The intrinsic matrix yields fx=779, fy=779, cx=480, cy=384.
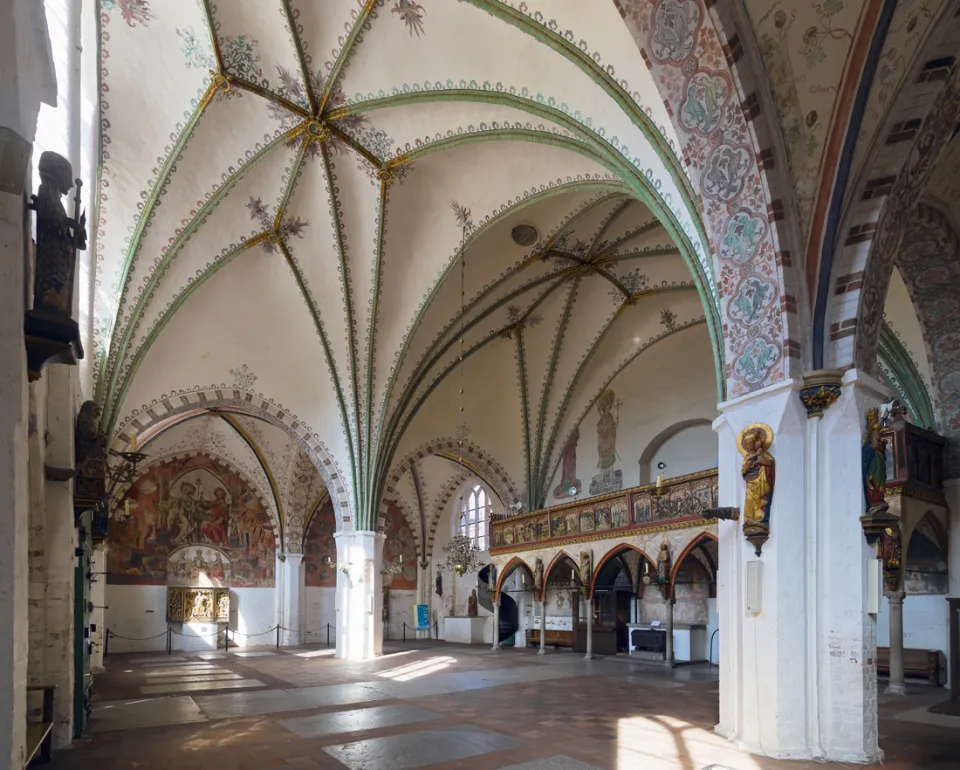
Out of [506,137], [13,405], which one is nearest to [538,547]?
[506,137]

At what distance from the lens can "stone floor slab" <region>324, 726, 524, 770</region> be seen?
779cm

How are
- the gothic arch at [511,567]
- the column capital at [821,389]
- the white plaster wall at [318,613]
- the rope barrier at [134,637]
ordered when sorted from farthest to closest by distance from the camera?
the white plaster wall at [318,613] < the rope barrier at [134,637] < the gothic arch at [511,567] < the column capital at [821,389]

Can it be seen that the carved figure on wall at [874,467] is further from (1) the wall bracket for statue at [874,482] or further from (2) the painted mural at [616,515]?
(2) the painted mural at [616,515]

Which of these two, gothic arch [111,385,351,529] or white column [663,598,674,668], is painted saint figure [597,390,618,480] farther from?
gothic arch [111,385,351,529]

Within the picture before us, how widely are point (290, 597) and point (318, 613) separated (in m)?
1.47

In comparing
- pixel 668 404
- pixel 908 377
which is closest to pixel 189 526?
pixel 668 404

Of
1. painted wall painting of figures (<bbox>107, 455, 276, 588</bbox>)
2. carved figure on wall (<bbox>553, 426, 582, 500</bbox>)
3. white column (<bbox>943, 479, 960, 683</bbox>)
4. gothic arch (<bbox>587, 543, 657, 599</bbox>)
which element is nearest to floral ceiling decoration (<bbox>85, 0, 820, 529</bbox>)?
carved figure on wall (<bbox>553, 426, 582, 500</bbox>)

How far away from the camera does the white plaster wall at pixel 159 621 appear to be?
24.6m

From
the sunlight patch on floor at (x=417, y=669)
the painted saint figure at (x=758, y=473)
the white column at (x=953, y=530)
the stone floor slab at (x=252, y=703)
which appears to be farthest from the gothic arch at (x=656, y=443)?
the painted saint figure at (x=758, y=473)

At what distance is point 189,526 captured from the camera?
26531 millimetres

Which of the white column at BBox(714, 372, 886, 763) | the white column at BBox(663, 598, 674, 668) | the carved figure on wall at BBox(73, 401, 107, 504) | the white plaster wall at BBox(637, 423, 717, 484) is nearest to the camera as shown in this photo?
the white column at BBox(714, 372, 886, 763)

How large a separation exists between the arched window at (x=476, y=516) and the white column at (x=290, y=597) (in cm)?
595

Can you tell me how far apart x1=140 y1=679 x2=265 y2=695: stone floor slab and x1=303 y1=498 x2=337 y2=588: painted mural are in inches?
504

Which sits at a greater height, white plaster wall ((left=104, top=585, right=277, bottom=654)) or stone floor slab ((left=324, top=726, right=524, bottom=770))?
stone floor slab ((left=324, top=726, right=524, bottom=770))
